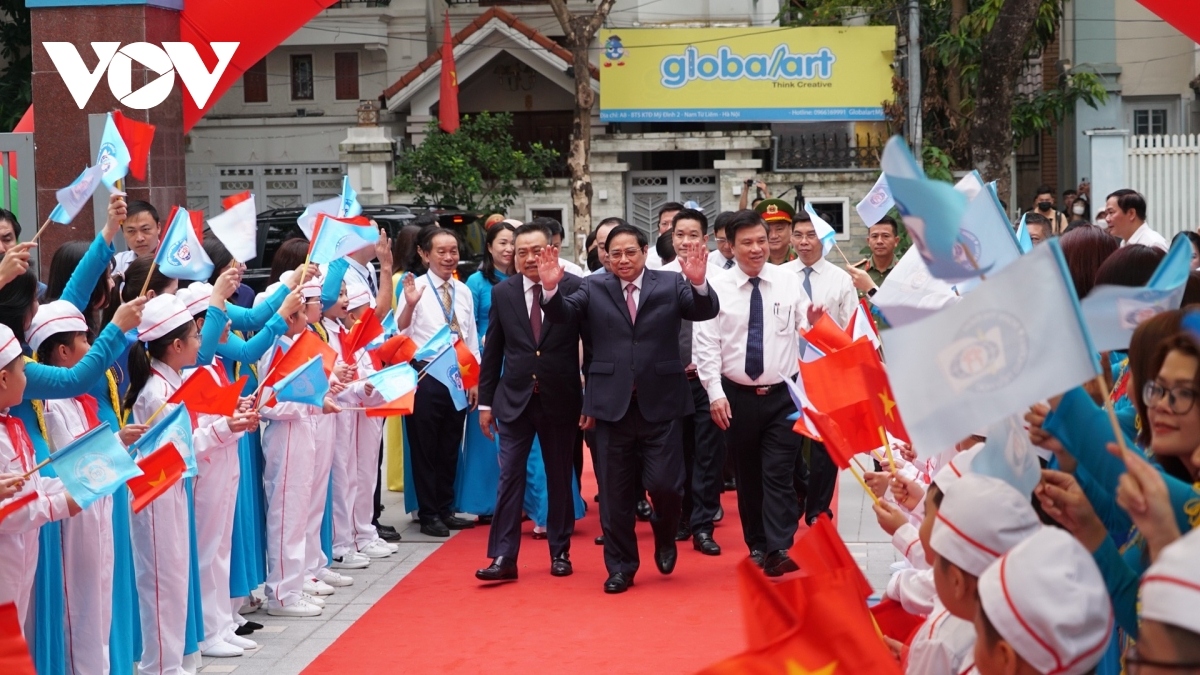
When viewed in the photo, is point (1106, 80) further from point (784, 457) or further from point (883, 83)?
point (784, 457)

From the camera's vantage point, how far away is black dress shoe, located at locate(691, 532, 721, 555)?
8148mm

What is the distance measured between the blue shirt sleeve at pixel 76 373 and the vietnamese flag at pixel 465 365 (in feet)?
12.7

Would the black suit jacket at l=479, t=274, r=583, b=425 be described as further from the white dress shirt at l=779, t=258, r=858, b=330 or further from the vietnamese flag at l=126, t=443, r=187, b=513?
the vietnamese flag at l=126, t=443, r=187, b=513

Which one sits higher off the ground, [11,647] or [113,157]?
[113,157]

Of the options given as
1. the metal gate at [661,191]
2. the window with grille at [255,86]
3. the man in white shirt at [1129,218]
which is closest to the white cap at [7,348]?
the man in white shirt at [1129,218]

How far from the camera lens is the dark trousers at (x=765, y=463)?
24.4 feet

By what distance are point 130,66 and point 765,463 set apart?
5093mm

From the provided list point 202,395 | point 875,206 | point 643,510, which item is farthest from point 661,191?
point 202,395

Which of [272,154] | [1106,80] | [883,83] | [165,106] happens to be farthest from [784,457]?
[272,154]

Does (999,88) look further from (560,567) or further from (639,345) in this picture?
(560,567)

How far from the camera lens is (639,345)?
737cm

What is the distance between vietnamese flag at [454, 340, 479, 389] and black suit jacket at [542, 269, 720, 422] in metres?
1.41

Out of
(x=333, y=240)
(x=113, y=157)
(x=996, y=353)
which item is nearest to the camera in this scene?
(x=996, y=353)

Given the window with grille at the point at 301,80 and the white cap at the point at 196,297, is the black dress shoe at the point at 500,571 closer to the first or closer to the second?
the white cap at the point at 196,297
